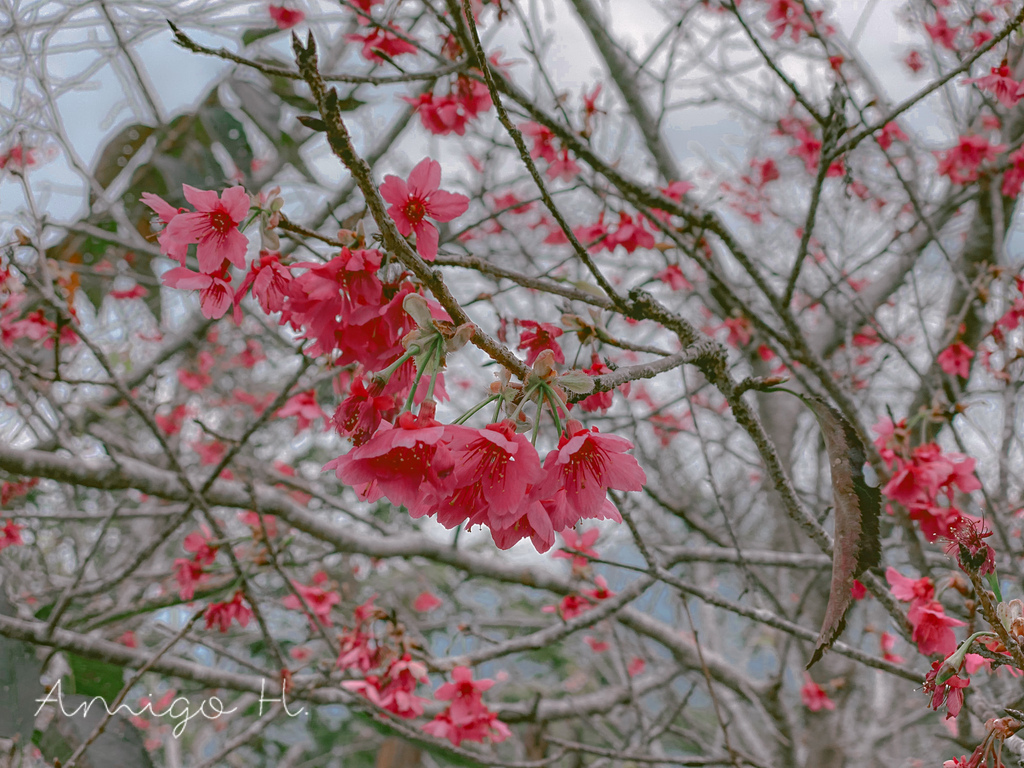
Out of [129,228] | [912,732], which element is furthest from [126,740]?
[912,732]

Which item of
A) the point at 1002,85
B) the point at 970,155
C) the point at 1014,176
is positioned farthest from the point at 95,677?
the point at 1014,176

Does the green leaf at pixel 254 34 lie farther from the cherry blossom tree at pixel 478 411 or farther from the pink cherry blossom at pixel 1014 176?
the pink cherry blossom at pixel 1014 176

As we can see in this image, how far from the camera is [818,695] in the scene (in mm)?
3068

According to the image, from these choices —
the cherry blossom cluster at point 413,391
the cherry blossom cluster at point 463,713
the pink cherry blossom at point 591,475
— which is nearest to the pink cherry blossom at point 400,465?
the cherry blossom cluster at point 413,391

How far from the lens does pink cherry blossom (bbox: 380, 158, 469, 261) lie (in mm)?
1011

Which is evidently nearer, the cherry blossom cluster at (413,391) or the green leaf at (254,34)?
the cherry blossom cluster at (413,391)

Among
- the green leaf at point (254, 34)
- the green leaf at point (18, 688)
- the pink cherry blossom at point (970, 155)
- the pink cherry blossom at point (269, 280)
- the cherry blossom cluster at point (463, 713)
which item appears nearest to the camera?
the pink cherry blossom at point (269, 280)

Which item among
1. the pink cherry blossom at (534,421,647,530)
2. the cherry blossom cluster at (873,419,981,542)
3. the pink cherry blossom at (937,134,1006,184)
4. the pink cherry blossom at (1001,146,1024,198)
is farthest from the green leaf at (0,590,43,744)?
the pink cherry blossom at (1001,146,1024,198)

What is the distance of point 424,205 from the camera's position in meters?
1.04

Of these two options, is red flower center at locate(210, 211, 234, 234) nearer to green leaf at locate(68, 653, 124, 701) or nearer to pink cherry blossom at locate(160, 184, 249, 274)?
pink cherry blossom at locate(160, 184, 249, 274)

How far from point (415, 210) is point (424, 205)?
2 cm

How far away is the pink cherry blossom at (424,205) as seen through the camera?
3.32ft

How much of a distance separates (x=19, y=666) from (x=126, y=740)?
0.37 m

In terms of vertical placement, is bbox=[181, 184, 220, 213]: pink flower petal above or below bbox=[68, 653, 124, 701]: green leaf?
above
